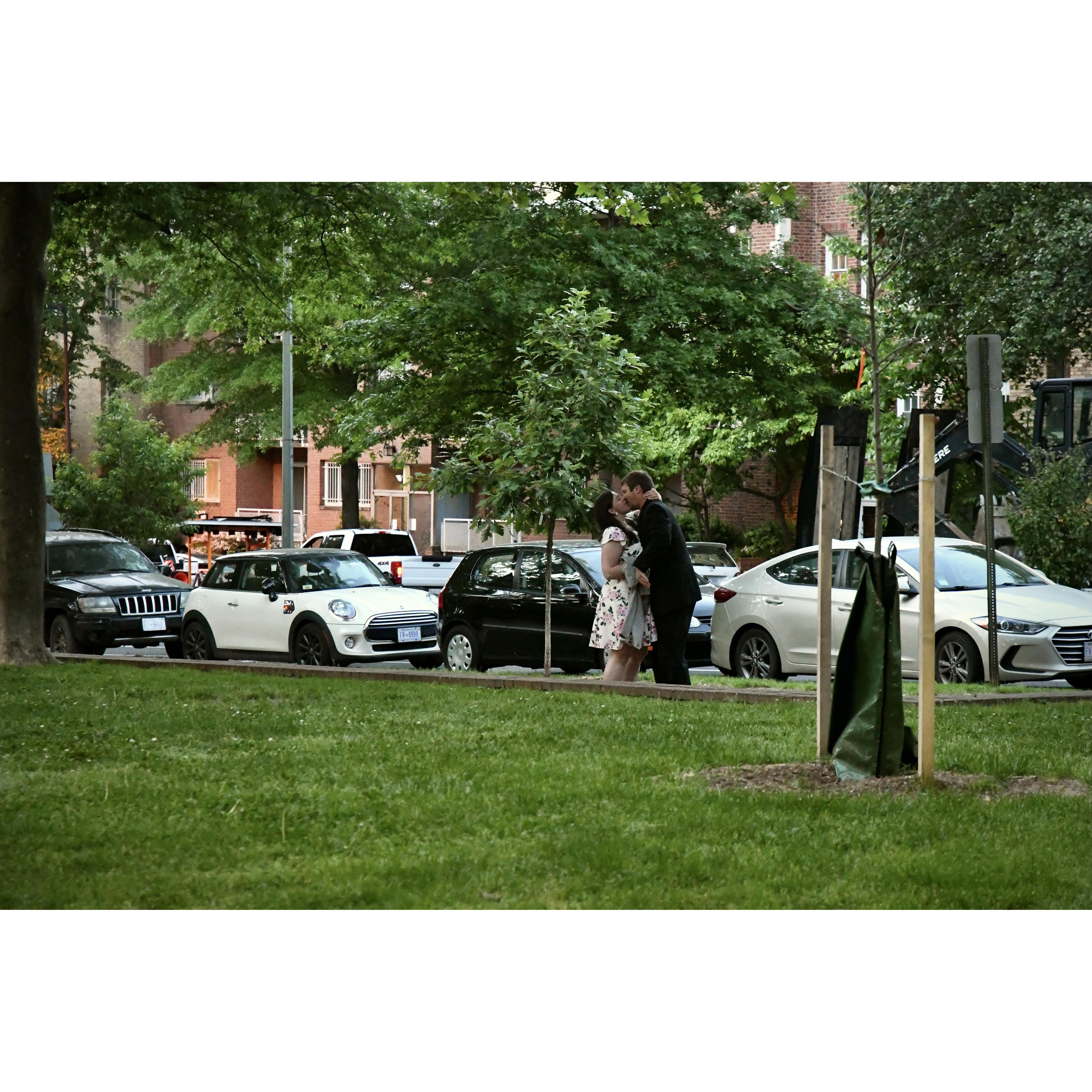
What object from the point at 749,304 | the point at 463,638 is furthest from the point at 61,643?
the point at 749,304

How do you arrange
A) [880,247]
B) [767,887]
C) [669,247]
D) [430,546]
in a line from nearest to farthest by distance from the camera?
1. [767,887]
2. [669,247]
3. [880,247]
4. [430,546]

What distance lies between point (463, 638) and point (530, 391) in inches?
123

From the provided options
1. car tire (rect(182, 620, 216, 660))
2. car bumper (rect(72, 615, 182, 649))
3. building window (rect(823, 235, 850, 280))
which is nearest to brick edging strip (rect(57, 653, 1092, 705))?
car tire (rect(182, 620, 216, 660))

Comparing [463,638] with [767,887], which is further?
[463,638]

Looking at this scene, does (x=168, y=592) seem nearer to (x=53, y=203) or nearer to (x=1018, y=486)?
(x=53, y=203)

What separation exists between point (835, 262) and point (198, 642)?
88.2 feet

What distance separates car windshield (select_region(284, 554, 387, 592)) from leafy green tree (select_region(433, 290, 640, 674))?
3.17 m

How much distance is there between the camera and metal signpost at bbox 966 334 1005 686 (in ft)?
43.4

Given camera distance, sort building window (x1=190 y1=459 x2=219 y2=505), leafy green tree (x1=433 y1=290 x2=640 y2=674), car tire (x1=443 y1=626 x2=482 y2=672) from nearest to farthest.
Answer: leafy green tree (x1=433 y1=290 x2=640 y2=674) < car tire (x1=443 y1=626 x2=482 y2=672) < building window (x1=190 y1=459 x2=219 y2=505)

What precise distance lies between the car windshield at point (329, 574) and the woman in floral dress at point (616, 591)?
19.8 feet

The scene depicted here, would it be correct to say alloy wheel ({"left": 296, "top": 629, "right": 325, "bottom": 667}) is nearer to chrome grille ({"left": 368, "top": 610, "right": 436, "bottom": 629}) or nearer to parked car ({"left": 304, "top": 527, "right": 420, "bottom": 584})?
chrome grille ({"left": 368, "top": 610, "right": 436, "bottom": 629})

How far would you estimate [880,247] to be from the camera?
28.7 m

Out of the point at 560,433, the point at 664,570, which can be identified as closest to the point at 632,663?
the point at 664,570

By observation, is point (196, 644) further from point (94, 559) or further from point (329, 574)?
point (94, 559)
